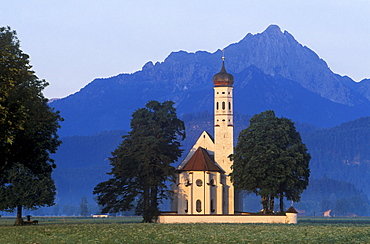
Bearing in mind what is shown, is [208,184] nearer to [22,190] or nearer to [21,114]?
[22,190]

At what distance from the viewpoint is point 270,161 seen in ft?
315

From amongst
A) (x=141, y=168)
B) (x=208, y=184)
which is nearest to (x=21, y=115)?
(x=141, y=168)

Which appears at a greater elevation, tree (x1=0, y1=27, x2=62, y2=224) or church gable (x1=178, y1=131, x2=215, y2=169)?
church gable (x1=178, y1=131, x2=215, y2=169)

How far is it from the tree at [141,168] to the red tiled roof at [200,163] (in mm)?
8662

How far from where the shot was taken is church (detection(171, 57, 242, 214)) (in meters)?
114

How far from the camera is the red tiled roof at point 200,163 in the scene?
114 metres

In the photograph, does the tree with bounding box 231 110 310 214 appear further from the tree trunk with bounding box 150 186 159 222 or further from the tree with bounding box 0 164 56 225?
the tree with bounding box 0 164 56 225

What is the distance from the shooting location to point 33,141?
64562mm

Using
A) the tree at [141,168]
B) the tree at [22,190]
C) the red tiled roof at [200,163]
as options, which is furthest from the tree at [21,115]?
the red tiled roof at [200,163]

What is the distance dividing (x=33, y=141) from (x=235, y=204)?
201 feet

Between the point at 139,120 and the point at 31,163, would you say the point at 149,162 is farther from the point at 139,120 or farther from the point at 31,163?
the point at 31,163

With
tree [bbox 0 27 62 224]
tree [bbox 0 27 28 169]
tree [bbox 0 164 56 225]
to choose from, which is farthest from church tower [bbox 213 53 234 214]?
tree [bbox 0 27 28 169]

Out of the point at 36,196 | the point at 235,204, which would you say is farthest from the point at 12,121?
the point at 235,204

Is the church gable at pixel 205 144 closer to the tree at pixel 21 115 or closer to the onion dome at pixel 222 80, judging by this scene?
the onion dome at pixel 222 80
